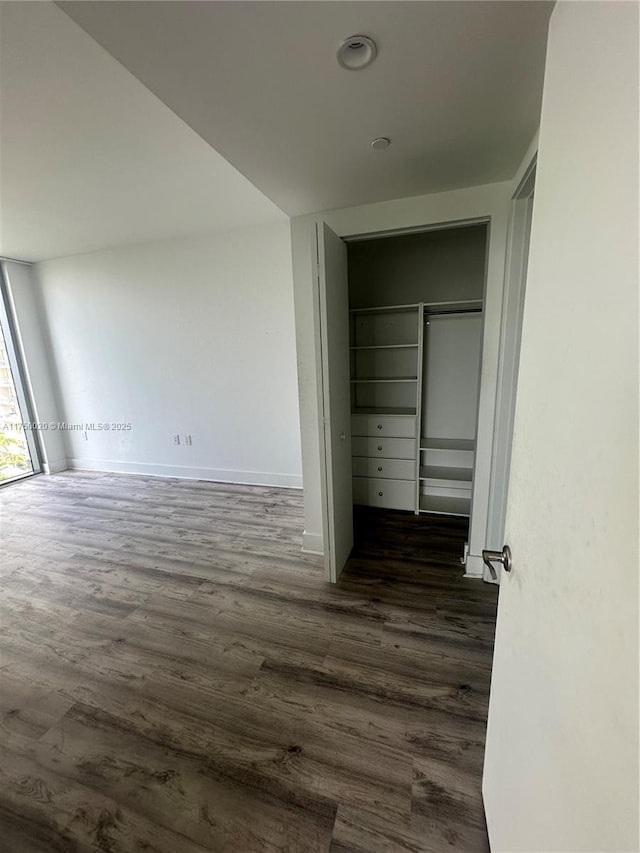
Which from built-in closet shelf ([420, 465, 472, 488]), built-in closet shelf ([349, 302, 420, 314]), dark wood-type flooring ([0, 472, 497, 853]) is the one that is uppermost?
built-in closet shelf ([349, 302, 420, 314])

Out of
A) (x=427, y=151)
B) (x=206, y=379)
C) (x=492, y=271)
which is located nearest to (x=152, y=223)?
(x=206, y=379)

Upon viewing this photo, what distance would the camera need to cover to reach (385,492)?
A: 3.29 metres

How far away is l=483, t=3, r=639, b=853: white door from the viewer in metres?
0.45

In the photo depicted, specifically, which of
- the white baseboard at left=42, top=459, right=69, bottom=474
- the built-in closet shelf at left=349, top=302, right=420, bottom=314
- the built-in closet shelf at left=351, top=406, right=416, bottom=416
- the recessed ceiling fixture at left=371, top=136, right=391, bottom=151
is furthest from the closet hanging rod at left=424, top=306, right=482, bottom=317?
the white baseboard at left=42, top=459, right=69, bottom=474

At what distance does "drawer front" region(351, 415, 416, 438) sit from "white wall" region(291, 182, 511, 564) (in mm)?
802

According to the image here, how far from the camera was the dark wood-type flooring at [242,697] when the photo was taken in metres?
1.15

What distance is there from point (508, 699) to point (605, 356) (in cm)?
93

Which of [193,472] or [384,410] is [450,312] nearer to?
[384,410]

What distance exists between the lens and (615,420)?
0.48m

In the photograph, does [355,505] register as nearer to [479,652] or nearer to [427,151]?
[479,652]

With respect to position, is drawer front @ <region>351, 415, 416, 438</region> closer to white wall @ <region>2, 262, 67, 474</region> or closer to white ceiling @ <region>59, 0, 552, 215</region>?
white ceiling @ <region>59, 0, 552, 215</region>

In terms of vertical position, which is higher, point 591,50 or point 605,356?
point 591,50

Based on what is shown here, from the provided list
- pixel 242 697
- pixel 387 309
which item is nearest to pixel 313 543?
pixel 242 697

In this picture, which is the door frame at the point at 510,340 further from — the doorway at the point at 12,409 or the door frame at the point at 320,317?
the doorway at the point at 12,409
